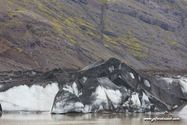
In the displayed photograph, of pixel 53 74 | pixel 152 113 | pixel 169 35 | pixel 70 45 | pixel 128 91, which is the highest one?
pixel 169 35

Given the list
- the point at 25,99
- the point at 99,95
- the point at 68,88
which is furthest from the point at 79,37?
the point at 99,95

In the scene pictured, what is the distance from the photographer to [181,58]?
181625mm

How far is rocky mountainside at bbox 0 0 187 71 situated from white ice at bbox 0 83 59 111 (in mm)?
66734

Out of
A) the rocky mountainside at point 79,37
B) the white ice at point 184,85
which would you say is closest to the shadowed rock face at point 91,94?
the white ice at point 184,85

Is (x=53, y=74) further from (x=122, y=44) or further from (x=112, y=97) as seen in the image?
(x=122, y=44)

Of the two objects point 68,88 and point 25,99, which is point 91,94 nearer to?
point 68,88

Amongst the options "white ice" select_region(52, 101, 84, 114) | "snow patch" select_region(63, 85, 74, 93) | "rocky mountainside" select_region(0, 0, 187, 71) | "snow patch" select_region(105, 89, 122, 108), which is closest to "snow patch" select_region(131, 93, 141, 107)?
"snow patch" select_region(105, 89, 122, 108)

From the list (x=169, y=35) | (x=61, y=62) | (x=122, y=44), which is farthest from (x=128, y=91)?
(x=169, y=35)

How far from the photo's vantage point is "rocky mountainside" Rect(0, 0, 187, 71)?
116 meters

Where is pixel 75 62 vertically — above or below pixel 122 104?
above

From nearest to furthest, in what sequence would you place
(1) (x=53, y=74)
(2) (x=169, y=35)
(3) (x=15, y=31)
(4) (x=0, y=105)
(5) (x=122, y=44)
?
1. (4) (x=0, y=105)
2. (1) (x=53, y=74)
3. (3) (x=15, y=31)
4. (5) (x=122, y=44)
5. (2) (x=169, y=35)

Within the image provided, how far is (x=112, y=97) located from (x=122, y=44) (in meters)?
140

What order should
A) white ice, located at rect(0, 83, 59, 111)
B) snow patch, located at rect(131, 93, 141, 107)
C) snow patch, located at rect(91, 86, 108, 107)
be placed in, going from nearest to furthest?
snow patch, located at rect(91, 86, 108, 107), white ice, located at rect(0, 83, 59, 111), snow patch, located at rect(131, 93, 141, 107)

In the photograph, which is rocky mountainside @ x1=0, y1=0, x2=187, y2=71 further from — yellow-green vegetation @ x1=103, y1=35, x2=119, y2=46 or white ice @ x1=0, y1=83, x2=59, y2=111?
white ice @ x1=0, y1=83, x2=59, y2=111
